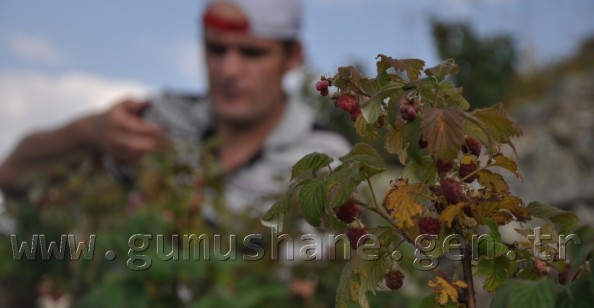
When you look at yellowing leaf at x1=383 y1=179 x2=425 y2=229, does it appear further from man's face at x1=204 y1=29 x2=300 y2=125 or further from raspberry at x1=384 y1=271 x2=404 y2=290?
man's face at x1=204 y1=29 x2=300 y2=125

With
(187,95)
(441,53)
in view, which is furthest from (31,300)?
(441,53)

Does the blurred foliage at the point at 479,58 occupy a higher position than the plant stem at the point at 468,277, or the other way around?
the plant stem at the point at 468,277

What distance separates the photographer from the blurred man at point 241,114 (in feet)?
12.6

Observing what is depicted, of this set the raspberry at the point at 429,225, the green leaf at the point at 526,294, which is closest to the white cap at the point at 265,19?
the raspberry at the point at 429,225

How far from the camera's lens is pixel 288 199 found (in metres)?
0.88

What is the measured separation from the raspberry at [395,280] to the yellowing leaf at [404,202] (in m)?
0.05

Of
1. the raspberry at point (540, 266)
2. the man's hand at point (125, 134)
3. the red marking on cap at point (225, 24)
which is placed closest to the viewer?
the raspberry at point (540, 266)

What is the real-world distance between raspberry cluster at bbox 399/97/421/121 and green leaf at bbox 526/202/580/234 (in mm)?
178

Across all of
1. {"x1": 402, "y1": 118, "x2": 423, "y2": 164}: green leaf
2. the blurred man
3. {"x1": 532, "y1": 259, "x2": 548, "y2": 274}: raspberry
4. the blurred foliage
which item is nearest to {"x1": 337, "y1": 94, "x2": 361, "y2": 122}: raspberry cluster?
{"x1": 402, "y1": 118, "x2": 423, "y2": 164}: green leaf

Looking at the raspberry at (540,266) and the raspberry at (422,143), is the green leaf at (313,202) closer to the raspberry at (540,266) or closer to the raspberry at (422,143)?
the raspberry at (422,143)

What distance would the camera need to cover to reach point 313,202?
843 millimetres

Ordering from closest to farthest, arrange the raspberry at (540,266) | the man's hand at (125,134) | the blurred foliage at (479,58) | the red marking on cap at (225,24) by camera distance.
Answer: the raspberry at (540,266) < the man's hand at (125,134) < the red marking on cap at (225,24) < the blurred foliage at (479,58)

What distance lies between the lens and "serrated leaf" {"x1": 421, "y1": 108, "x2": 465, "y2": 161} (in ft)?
2.40

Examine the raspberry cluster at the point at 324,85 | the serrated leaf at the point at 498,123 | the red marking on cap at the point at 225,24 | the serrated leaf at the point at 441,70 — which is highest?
the red marking on cap at the point at 225,24
